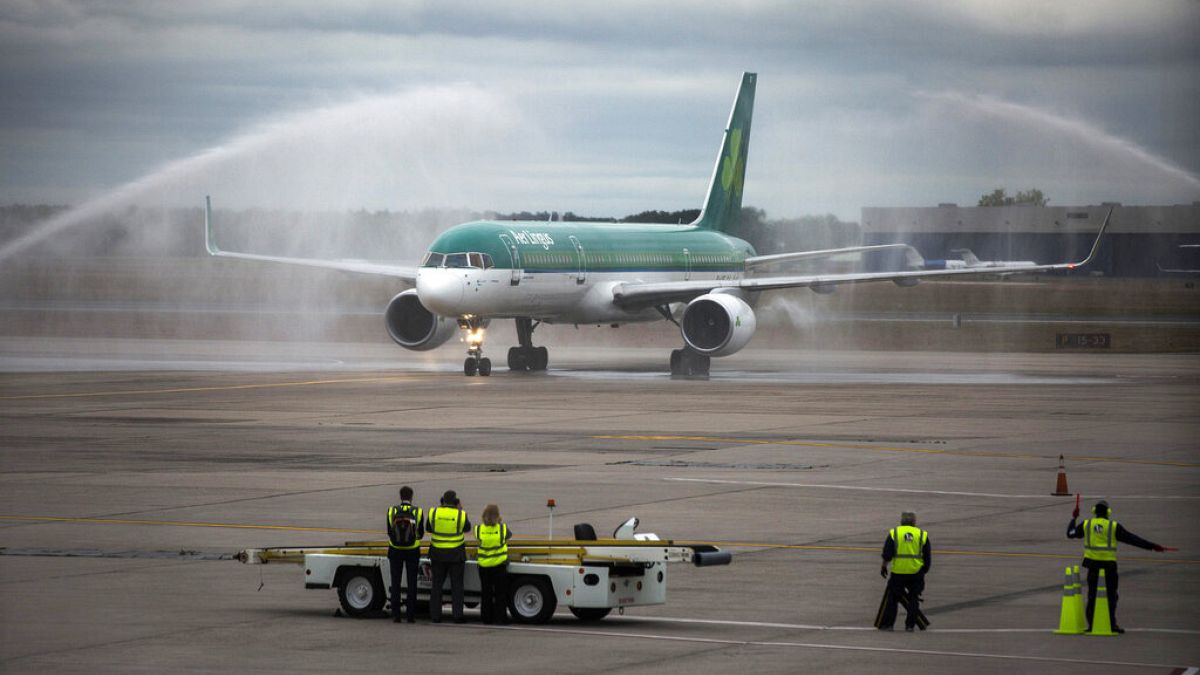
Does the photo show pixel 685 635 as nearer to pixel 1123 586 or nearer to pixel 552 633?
pixel 552 633

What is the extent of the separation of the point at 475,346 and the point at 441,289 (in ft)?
14.9

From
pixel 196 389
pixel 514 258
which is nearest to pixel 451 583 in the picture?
pixel 196 389

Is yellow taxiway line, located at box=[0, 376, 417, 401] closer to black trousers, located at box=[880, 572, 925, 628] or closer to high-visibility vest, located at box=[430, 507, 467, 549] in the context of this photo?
high-visibility vest, located at box=[430, 507, 467, 549]

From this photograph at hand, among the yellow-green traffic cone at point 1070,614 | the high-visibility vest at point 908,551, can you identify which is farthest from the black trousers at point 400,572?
the yellow-green traffic cone at point 1070,614

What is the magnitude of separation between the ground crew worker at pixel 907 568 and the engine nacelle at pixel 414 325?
48513 mm

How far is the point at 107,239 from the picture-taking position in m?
68.5

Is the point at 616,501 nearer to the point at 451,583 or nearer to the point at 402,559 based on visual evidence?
the point at 451,583

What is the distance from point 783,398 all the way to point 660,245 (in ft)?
64.1

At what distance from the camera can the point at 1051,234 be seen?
164 metres

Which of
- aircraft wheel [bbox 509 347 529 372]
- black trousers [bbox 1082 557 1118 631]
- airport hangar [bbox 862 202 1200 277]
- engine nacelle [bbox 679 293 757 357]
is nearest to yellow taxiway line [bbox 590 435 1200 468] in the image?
black trousers [bbox 1082 557 1118 631]

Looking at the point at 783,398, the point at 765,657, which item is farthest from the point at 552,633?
the point at 783,398

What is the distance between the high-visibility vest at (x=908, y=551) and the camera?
65.5 feet

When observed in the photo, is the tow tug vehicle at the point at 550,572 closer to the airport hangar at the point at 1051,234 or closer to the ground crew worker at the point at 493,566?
the ground crew worker at the point at 493,566

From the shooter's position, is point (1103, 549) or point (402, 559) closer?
point (1103, 549)
